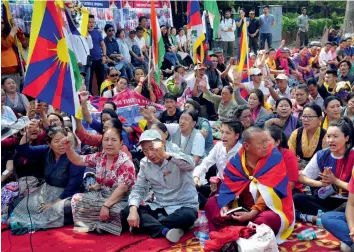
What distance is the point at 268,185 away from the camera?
4.15 meters

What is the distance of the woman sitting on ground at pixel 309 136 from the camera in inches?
207

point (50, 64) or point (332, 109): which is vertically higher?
point (50, 64)

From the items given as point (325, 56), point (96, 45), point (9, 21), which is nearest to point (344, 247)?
point (9, 21)

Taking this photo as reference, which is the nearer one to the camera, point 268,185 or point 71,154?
A: point 268,185

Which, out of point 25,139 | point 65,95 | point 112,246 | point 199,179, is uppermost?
point 65,95

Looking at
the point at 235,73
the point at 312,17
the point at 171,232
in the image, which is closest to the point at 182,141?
the point at 171,232

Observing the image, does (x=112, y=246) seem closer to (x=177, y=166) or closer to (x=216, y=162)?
(x=177, y=166)

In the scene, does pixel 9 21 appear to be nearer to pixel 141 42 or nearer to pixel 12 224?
pixel 12 224

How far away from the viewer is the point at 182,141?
5.83 meters

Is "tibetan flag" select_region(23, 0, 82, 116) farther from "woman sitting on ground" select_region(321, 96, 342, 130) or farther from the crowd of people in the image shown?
"woman sitting on ground" select_region(321, 96, 342, 130)

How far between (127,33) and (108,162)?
27.2 feet

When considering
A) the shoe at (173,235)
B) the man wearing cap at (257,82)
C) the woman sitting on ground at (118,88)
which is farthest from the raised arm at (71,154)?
the man wearing cap at (257,82)

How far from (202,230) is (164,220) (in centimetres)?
38

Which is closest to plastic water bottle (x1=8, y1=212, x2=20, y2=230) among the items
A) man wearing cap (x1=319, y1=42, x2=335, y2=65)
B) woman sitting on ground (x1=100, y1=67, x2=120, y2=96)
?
woman sitting on ground (x1=100, y1=67, x2=120, y2=96)
